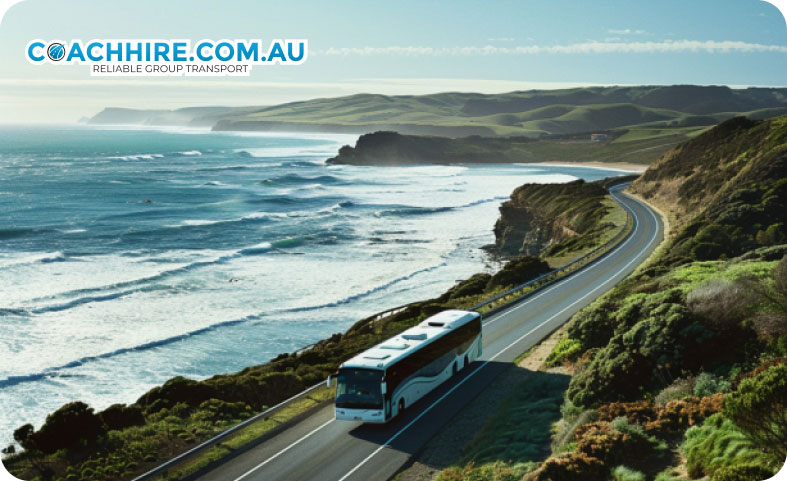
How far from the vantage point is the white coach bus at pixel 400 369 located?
2406 cm

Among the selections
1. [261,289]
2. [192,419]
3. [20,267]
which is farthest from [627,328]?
[20,267]

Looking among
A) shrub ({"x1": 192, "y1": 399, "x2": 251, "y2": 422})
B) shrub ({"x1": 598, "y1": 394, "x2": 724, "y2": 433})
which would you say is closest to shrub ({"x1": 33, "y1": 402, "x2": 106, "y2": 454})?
shrub ({"x1": 192, "y1": 399, "x2": 251, "y2": 422})

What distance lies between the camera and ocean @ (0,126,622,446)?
41000 millimetres

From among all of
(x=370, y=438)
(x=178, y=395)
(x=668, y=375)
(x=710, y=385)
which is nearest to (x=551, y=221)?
(x=178, y=395)

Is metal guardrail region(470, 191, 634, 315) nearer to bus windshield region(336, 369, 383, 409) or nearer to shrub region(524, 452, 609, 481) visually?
bus windshield region(336, 369, 383, 409)

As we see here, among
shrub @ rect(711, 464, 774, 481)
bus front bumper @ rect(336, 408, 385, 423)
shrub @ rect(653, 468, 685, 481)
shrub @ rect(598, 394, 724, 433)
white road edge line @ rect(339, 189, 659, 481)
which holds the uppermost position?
shrub @ rect(711, 464, 774, 481)

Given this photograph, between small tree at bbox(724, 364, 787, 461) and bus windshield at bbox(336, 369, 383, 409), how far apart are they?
12.1 m

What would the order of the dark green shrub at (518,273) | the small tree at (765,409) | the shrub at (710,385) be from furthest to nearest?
the dark green shrub at (518,273) < the shrub at (710,385) < the small tree at (765,409)

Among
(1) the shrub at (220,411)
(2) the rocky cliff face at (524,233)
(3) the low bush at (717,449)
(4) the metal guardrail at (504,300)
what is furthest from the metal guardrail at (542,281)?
(3) the low bush at (717,449)

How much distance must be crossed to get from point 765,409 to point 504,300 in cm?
3065

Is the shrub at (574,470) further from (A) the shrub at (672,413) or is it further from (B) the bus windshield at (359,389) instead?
(B) the bus windshield at (359,389)

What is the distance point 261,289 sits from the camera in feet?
195

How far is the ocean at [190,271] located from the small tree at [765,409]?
97.7ft

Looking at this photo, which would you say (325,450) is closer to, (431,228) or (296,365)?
(296,365)
